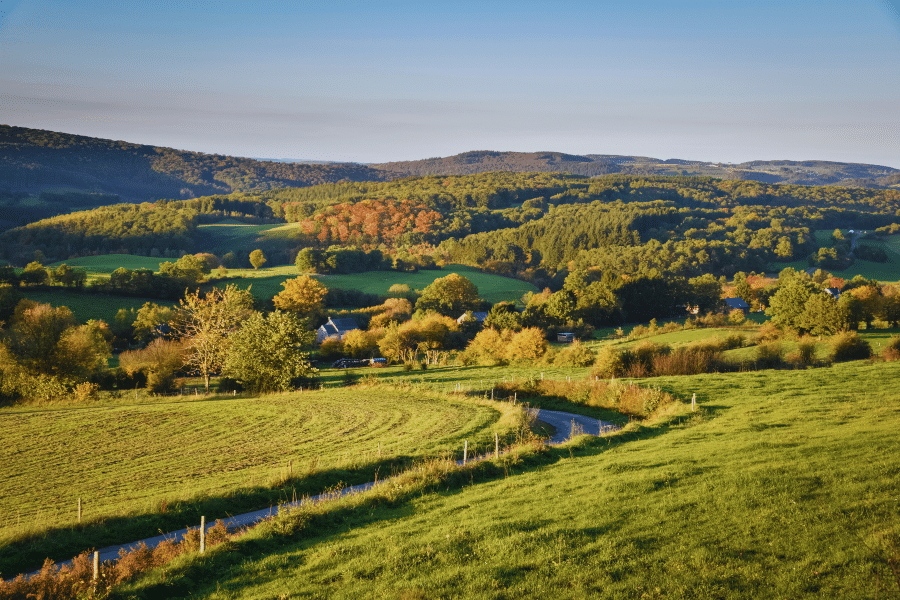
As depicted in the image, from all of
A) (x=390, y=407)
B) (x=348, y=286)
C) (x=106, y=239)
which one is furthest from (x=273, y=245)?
(x=390, y=407)

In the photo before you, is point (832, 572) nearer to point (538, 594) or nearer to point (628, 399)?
point (538, 594)

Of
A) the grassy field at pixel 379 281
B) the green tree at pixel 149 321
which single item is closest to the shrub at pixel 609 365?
the green tree at pixel 149 321

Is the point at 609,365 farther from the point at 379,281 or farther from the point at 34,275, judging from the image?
the point at 34,275

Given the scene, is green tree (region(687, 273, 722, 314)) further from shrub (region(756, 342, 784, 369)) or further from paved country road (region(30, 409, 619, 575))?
paved country road (region(30, 409, 619, 575))

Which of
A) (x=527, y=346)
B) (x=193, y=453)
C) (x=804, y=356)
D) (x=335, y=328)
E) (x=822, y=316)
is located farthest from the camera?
(x=335, y=328)

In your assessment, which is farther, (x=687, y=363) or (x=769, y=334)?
(x=769, y=334)

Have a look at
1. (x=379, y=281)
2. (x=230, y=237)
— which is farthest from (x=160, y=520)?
(x=230, y=237)

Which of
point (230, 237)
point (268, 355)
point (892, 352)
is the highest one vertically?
point (892, 352)
